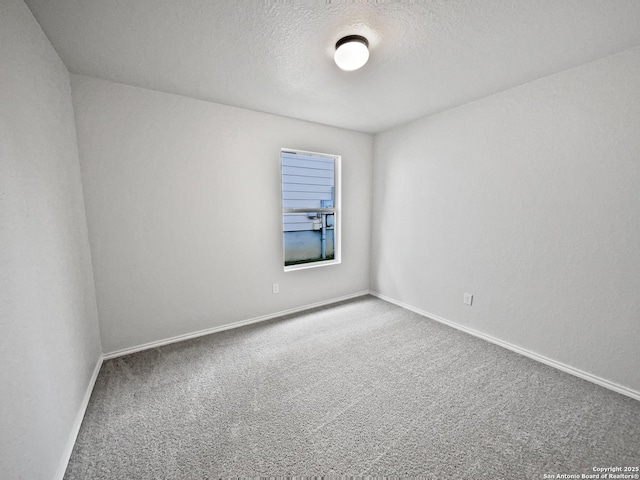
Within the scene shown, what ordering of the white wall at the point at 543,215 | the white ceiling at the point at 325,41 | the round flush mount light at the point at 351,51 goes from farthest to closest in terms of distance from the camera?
1. the white wall at the point at 543,215
2. the round flush mount light at the point at 351,51
3. the white ceiling at the point at 325,41

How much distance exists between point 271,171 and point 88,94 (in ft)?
5.27

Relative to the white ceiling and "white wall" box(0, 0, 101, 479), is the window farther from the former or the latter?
"white wall" box(0, 0, 101, 479)

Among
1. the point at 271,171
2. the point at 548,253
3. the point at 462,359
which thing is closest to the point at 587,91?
the point at 548,253

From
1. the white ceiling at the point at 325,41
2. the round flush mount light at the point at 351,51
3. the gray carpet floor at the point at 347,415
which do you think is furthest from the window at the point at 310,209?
the round flush mount light at the point at 351,51

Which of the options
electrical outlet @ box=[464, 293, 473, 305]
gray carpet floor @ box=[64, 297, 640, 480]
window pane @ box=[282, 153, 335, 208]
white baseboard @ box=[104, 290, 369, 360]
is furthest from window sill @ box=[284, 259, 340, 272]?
electrical outlet @ box=[464, 293, 473, 305]

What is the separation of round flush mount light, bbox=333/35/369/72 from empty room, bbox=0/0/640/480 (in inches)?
0.5

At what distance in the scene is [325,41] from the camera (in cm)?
160

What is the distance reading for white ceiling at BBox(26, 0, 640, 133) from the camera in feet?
4.38

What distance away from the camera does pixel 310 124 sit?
3.10 metres

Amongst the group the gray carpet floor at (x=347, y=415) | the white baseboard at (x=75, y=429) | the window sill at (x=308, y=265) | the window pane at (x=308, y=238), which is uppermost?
the window pane at (x=308, y=238)

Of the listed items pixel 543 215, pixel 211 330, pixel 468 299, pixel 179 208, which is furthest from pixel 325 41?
pixel 211 330

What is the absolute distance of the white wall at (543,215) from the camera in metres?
1.73

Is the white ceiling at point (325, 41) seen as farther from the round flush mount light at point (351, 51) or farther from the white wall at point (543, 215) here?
the white wall at point (543, 215)

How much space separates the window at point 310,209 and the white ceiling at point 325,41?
974 mm
